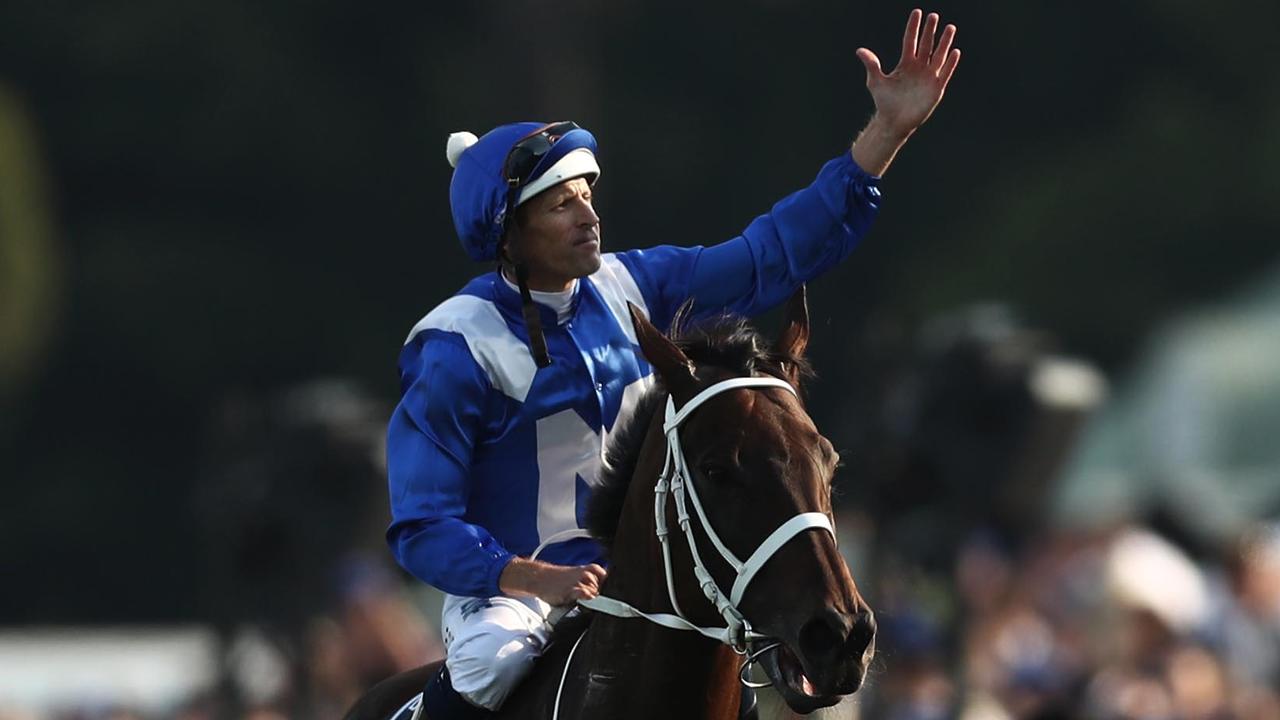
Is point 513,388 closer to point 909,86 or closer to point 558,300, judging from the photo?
point 558,300

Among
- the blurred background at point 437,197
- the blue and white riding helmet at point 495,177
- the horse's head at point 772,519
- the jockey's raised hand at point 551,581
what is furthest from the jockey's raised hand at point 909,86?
the blurred background at point 437,197

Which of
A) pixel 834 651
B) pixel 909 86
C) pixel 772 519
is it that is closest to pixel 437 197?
pixel 909 86

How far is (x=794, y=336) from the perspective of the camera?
4.57 metres

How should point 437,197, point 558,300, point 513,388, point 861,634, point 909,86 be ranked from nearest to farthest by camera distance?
point 861,634
point 513,388
point 558,300
point 909,86
point 437,197

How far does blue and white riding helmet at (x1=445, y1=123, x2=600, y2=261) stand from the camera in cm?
495

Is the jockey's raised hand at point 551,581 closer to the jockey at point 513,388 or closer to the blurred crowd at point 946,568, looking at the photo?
the jockey at point 513,388

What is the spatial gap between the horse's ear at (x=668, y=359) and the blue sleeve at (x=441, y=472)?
503 millimetres

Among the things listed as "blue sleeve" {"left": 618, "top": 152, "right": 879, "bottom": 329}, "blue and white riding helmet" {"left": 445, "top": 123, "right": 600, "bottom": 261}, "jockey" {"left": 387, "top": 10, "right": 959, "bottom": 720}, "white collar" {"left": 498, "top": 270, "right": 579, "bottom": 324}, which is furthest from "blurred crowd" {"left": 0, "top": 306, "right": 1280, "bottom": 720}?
"blue and white riding helmet" {"left": 445, "top": 123, "right": 600, "bottom": 261}

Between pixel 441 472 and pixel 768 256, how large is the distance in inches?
38.3

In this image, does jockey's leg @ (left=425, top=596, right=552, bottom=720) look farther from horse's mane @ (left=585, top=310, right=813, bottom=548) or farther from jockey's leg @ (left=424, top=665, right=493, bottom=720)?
horse's mane @ (left=585, top=310, right=813, bottom=548)

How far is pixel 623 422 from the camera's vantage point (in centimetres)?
471

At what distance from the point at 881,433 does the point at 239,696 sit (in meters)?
3.84

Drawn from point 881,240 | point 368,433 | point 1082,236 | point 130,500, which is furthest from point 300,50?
point 368,433

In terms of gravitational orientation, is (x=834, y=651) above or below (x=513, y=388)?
below
